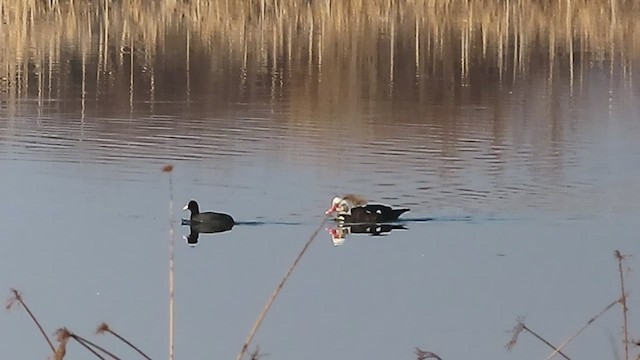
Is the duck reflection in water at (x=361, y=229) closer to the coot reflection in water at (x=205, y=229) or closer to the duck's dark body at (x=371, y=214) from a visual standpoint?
the duck's dark body at (x=371, y=214)

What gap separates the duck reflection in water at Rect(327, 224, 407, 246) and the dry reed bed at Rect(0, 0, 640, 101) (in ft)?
21.2

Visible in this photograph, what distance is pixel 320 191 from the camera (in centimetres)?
1054

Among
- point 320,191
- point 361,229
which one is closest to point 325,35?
point 320,191

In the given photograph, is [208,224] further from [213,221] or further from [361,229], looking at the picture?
[361,229]

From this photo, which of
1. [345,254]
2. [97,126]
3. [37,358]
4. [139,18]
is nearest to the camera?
[37,358]

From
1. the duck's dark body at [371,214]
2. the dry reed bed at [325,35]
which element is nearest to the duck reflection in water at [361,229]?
the duck's dark body at [371,214]

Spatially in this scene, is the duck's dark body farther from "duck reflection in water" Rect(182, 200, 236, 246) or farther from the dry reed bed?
the dry reed bed

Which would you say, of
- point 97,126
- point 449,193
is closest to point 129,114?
point 97,126

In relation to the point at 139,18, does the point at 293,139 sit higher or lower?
lower

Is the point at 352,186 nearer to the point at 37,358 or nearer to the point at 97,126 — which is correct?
the point at 97,126

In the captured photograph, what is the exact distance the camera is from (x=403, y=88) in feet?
54.2

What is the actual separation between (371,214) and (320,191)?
103cm

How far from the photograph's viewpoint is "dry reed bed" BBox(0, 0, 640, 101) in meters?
18.3

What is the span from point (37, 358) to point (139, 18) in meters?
17.7
